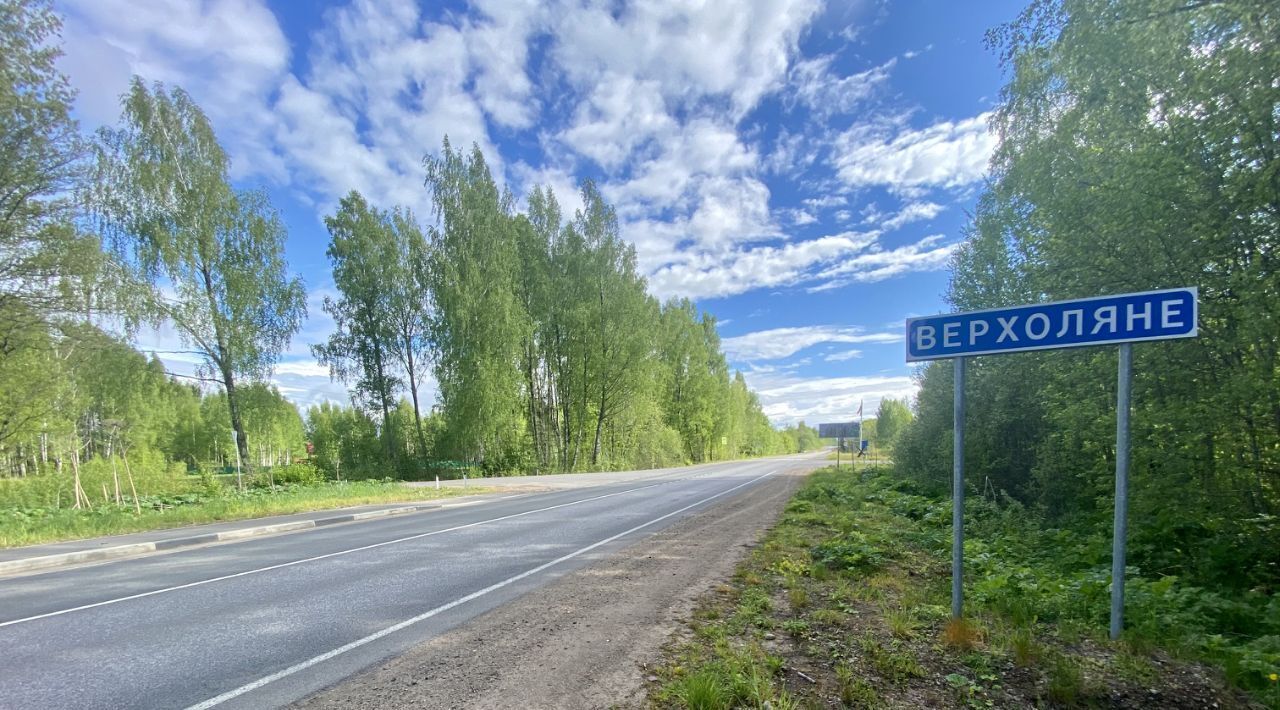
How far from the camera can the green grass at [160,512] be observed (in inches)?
462

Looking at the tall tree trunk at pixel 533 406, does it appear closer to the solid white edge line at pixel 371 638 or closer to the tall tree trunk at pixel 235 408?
the tall tree trunk at pixel 235 408

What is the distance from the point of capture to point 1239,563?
589 cm

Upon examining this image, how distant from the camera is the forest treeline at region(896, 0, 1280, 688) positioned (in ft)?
16.5

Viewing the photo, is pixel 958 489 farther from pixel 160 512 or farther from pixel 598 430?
pixel 598 430

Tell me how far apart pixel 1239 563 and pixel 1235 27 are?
18.9 feet

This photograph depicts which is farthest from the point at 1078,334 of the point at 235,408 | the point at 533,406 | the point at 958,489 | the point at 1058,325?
the point at 533,406

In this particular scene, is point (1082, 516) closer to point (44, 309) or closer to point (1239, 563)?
point (1239, 563)

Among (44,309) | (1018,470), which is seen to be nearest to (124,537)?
(44,309)

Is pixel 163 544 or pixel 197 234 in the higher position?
pixel 197 234

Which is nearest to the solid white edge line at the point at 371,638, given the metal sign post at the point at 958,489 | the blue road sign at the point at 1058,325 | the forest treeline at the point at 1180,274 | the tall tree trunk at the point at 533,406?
the metal sign post at the point at 958,489

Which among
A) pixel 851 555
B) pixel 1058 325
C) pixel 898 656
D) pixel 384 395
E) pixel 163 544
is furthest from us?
pixel 384 395

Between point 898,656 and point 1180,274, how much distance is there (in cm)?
566

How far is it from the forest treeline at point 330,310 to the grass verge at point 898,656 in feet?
68.6

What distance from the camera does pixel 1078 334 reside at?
378 centimetres
